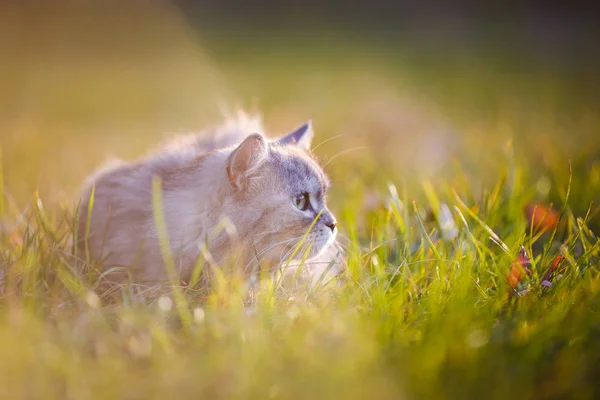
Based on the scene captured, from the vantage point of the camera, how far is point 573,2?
1093 centimetres

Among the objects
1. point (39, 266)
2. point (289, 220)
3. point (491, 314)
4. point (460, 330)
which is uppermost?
point (39, 266)

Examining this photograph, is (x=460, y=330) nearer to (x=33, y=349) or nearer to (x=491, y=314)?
(x=491, y=314)

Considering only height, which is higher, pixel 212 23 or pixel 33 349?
pixel 212 23

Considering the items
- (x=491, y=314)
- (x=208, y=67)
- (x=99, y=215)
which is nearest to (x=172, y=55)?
(x=208, y=67)

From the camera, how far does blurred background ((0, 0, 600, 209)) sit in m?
3.88

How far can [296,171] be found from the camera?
7.10ft

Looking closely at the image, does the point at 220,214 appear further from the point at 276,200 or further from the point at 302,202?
the point at 302,202

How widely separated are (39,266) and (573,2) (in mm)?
11652

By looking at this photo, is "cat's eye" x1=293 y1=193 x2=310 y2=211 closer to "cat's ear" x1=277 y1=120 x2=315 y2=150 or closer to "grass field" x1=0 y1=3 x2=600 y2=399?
"grass field" x1=0 y1=3 x2=600 y2=399

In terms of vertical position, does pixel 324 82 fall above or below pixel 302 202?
below

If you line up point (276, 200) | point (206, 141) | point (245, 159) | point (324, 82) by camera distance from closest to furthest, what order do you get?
point (245, 159) < point (276, 200) < point (206, 141) < point (324, 82)

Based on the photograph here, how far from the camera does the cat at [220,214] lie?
6.55 ft

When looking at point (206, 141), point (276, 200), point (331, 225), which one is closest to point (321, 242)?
point (331, 225)

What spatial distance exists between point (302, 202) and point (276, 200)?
0.13 meters
